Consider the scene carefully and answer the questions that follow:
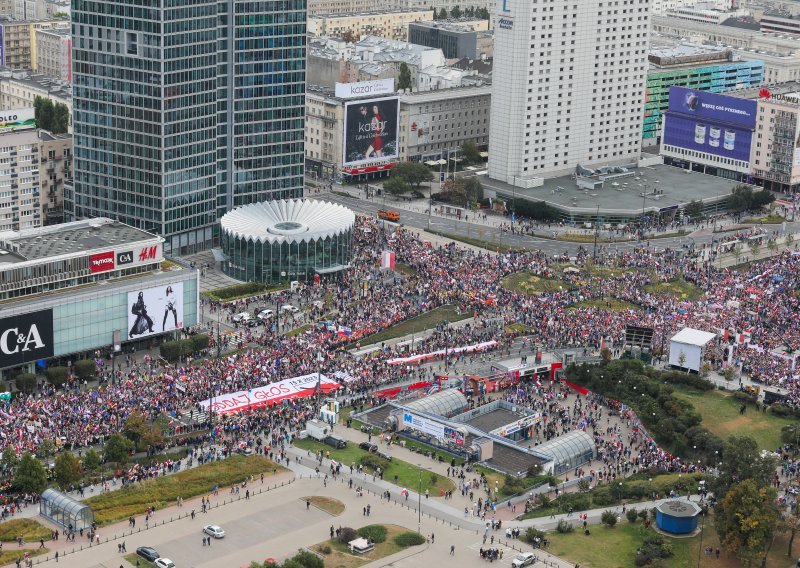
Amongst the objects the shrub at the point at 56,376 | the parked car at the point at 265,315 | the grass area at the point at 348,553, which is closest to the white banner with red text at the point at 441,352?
the parked car at the point at 265,315

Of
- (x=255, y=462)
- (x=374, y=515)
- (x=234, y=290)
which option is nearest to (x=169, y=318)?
(x=234, y=290)

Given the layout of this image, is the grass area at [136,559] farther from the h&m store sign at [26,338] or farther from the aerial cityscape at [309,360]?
the h&m store sign at [26,338]

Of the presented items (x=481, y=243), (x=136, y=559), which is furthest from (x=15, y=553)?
(x=481, y=243)

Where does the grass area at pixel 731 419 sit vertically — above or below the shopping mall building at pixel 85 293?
below

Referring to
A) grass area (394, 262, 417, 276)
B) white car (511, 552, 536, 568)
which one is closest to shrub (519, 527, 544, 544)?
white car (511, 552, 536, 568)

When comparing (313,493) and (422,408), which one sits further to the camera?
(422,408)

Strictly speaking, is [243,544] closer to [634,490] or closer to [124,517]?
[124,517]
